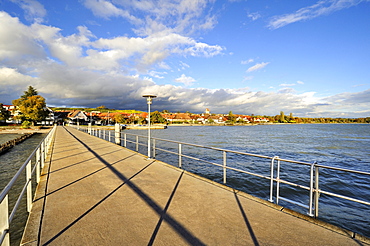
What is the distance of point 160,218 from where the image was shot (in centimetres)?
321

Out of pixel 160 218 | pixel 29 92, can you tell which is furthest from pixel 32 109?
pixel 160 218

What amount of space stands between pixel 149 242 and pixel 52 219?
1.79m

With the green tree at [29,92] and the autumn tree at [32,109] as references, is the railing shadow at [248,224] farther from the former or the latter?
the green tree at [29,92]

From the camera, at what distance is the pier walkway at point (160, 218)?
2.67m

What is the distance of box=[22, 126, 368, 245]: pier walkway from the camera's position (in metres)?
2.67

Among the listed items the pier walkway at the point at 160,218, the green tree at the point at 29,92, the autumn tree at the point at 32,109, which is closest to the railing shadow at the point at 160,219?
the pier walkway at the point at 160,218

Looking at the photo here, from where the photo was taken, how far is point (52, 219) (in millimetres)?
3229

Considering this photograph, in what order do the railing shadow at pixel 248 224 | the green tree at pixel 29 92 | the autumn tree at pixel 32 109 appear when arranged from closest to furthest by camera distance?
the railing shadow at pixel 248 224 < the autumn tree at pixel 32 109 < the green tree at pixel 29 92


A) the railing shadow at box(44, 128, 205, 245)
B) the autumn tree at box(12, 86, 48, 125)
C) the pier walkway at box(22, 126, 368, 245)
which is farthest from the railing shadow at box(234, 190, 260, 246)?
the autumn tree at box(12, 86, 48, 125)

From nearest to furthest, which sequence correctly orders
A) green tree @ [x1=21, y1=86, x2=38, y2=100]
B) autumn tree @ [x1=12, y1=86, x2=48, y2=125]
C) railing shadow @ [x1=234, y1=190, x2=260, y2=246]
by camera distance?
railing shadow @ [x1=234, y1=190, x2=260, y2=246] → autumn tree @ [x1=12, y1=86, x2=48, y2=125] → green tree @ [x1=21, y1=86, x2=38, y2=100]

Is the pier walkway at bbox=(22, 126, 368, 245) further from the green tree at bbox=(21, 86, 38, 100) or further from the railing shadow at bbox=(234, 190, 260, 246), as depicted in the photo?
the green tree at bbox=(21, 86, 38, 100)

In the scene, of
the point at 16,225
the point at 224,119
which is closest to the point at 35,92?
the point at 16,225

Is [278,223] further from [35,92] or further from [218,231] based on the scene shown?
[35,92]

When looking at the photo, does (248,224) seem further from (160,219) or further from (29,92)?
(29,92)
